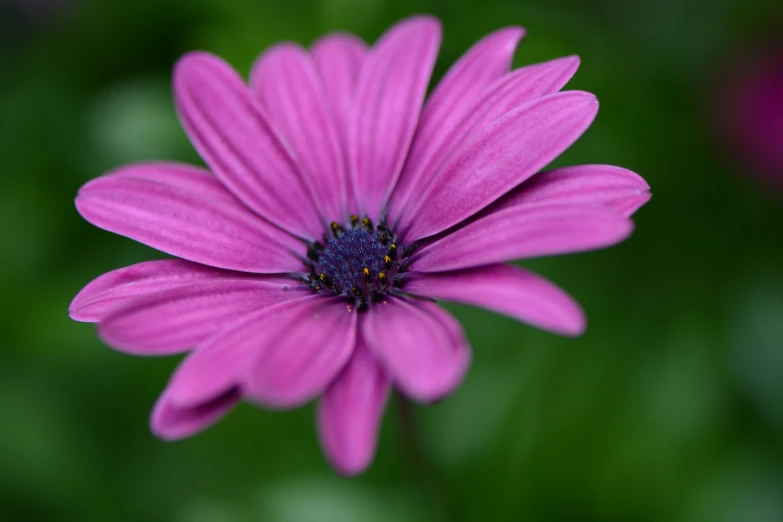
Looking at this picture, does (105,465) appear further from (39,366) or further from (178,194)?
(178,194)

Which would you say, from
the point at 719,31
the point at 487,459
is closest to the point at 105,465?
the point at 487,459

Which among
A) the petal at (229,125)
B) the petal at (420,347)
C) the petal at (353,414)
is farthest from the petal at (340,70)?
the petal at (353,414)

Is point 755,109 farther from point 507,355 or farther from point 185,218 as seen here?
point 185,218

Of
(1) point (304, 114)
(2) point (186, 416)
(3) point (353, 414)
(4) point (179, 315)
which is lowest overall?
(3) point (353, 414)

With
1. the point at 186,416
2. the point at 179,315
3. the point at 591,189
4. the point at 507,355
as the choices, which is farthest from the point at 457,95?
the point at 507,355

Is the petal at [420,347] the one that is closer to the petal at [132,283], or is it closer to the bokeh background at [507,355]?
the petal at [132,283]

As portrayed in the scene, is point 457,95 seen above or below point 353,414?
above
